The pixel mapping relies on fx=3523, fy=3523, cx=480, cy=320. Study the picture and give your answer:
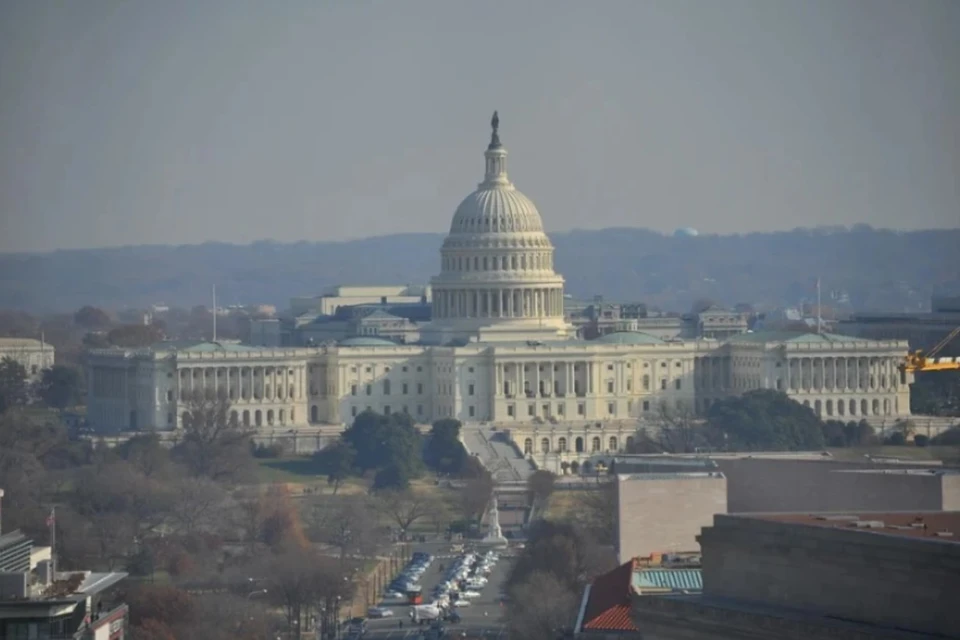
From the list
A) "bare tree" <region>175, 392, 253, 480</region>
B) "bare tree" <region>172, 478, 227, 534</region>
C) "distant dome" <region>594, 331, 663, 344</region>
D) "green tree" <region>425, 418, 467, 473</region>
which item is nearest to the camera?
"bare tree" <region>172, 478, 227, 534</region>

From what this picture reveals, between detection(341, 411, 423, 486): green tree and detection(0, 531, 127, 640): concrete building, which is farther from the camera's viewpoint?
detection(341, 411, 423, 486): green tree

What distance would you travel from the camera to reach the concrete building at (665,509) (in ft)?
210

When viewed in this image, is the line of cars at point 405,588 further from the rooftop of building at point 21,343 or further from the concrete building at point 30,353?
the rooftop of building at point 21,343

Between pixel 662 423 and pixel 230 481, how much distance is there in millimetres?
25815

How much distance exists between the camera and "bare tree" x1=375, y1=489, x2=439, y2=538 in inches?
4272

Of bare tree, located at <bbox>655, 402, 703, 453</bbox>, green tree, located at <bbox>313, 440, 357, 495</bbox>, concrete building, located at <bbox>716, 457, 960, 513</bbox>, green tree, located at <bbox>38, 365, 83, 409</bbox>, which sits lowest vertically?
green tree, located at <bbox>313, 440, 357, 495</bbox>

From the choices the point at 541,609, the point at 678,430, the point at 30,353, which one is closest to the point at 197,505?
the point at 678,430

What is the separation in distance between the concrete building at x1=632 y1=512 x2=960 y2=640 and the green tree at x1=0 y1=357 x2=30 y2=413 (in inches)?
4503

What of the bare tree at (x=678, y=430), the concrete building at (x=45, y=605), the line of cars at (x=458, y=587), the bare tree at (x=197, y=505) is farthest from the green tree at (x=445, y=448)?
the concrete building at (x=45, y=605)

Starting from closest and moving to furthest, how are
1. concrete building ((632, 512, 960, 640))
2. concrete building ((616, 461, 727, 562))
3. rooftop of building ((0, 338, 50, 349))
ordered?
concrete building ((632, 512, 960, 640))
concrete building ((616, 461, 727, 562))
rooftop of building ((0, 338, 50, 349))

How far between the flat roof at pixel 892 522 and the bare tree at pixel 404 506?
63616mm

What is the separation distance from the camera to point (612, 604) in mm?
50656

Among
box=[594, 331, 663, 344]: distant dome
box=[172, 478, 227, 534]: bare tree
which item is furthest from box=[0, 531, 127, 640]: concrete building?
box=[594, 331, 663, 344]: distant dome

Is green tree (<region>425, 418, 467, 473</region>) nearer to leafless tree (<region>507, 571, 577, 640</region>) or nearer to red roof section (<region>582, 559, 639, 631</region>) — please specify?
leafless tree (<region>507, 571, 577, 640</region>)
